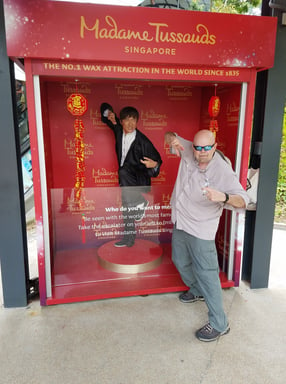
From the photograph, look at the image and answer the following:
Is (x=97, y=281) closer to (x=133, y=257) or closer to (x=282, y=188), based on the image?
(x=133, y=257)

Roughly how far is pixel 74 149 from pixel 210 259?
2.21 m

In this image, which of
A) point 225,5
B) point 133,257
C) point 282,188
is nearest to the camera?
point 133,257

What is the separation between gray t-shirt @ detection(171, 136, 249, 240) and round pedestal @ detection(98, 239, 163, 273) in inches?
33.5

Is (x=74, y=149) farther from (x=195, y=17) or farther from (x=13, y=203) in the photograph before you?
(x=195, y=17)

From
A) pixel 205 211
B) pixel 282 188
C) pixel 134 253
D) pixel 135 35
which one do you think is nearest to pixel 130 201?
pixel 134 253

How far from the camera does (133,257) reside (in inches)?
134

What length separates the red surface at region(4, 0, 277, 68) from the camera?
88.4 inches

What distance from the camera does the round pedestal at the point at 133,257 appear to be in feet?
10.8

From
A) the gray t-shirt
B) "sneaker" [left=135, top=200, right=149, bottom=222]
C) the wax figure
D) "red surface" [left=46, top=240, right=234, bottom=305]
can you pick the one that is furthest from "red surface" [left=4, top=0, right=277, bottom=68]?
"red surface" [left=46, top=240, right=234, bottom=305]

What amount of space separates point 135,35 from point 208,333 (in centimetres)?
254

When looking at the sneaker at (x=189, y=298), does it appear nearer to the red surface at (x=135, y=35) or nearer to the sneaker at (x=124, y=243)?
the sneaker at (x=124, y=243)

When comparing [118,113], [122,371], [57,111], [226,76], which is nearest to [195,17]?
[226,76]

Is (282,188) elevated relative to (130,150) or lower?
lower

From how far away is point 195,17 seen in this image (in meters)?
2.46
